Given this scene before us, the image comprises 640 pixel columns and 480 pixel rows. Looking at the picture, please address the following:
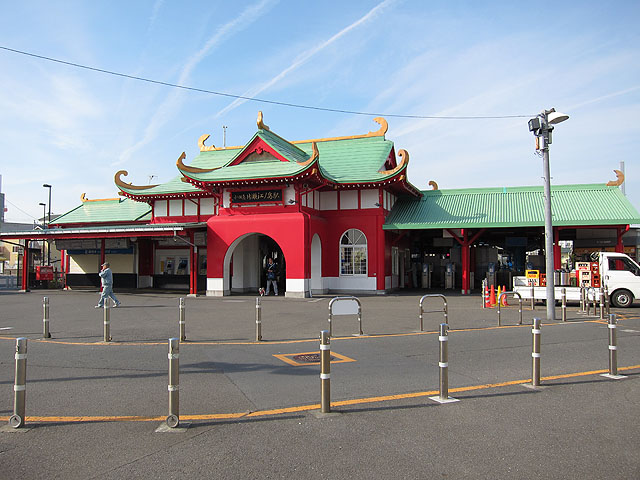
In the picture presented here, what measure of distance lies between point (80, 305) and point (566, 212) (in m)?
21.2

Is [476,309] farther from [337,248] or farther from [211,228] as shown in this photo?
[211,228]

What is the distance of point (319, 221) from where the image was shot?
2564 cm

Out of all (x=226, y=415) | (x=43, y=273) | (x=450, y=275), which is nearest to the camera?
(x=226, y=415)

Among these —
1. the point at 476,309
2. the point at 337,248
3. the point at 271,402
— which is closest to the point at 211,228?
the point at 337,248

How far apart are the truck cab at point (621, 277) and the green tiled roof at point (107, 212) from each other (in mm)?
24668

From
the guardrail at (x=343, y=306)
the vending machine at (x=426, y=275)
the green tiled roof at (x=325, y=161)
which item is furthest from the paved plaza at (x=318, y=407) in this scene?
the vending machine at (x=426, y=275)

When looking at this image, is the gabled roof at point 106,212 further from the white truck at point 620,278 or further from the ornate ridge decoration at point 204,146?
the white truck at point 620,278

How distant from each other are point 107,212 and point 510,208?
80.7ft

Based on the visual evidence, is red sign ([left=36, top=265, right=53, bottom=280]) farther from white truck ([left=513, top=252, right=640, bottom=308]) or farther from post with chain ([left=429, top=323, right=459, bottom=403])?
post with chain ([left=429, top=323, right=459, bottom=403])

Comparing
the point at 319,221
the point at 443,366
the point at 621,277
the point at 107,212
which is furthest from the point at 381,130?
the point at 443,366

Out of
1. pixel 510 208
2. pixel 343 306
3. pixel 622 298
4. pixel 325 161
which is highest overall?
pixel 325 161

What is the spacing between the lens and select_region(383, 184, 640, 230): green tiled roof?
23.5 meters

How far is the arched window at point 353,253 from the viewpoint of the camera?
26.0 meters

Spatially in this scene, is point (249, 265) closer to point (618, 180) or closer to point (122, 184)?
point (122, 184)
